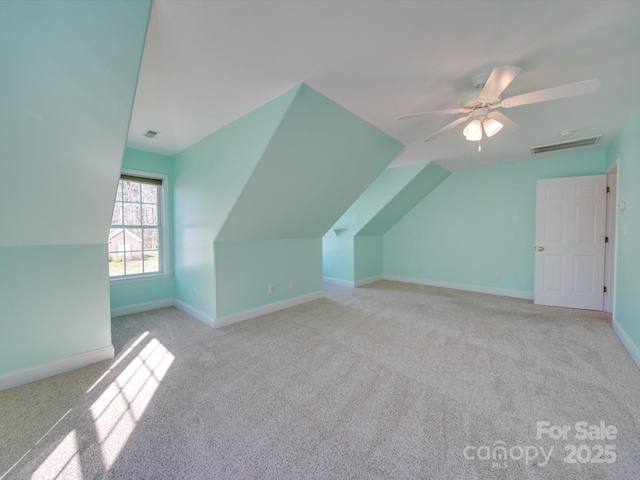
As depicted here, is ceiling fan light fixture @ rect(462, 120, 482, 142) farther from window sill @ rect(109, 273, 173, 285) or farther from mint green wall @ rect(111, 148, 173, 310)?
window sill @ rect(109, 273, 173, 285)

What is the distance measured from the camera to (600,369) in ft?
7.13

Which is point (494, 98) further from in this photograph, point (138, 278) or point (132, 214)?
point (138, 278)

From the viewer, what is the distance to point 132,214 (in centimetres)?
379

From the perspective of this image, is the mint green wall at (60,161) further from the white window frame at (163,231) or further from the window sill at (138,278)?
the white window frame at (163,231)

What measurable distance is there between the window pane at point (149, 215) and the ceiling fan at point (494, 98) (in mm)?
3815

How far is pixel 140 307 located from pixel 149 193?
171cm

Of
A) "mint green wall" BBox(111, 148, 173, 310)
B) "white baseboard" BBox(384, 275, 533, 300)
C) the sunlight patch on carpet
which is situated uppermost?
"mint green wall" BBox(111, 148, 173, 310)

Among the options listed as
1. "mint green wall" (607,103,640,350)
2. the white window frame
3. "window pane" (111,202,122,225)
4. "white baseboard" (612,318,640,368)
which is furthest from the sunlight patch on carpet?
"mint green wall" (607,103,640,350)

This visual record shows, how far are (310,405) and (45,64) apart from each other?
8.18 feet

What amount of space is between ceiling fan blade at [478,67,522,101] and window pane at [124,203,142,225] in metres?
4.39

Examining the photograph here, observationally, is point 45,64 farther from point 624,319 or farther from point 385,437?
point 624,319

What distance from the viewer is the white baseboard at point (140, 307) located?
3.56 metres

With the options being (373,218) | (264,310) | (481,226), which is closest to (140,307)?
(264,310)

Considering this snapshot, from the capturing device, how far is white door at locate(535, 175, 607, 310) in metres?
3.63
